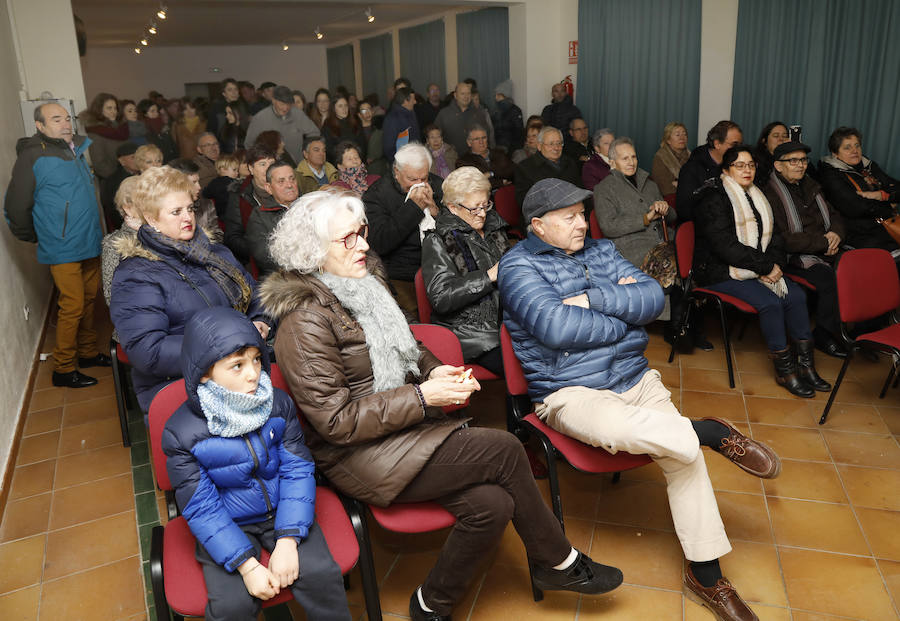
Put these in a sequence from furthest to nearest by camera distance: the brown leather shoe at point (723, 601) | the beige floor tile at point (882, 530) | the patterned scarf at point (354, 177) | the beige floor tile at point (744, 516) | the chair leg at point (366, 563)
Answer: the patterned scarf at point (354, 177) → the beige floor tile at point (744, 516) → the beige floor tile at point (882, 530) → the brown leather shoe at point (723, 601) → the chair leg at point (366, 563)

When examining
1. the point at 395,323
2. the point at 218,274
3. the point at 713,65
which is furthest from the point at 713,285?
the point at 713,65

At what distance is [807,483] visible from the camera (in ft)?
9.92

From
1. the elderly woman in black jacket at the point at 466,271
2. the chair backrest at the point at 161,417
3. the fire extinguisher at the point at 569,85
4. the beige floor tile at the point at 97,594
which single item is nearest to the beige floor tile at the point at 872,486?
the elderly woman in black jacket at the point at 466,271

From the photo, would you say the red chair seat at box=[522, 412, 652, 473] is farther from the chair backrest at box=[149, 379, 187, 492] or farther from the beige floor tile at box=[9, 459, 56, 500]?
the beige floor tile at box=[9, 459, 56, 500]

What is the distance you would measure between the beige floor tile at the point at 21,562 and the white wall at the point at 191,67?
50.0 feet

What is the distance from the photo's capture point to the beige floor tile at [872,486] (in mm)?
2875

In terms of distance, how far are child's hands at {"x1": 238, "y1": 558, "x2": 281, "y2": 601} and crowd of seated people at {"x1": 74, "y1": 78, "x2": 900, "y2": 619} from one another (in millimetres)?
372

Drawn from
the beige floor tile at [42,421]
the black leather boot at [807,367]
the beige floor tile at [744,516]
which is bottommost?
the beige floor tile at [744,516]

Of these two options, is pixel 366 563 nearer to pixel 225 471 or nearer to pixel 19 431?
pixel 225 471

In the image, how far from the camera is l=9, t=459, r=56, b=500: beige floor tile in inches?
125

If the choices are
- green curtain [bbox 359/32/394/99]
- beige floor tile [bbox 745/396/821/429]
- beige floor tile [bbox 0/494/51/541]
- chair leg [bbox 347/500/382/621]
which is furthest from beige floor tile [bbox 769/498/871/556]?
green curtain [bbox 359/32/394/99]

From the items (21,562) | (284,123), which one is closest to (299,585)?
(21,562)

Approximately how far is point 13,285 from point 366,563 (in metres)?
3.53

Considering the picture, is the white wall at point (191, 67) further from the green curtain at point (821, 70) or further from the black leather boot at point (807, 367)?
the black leather boot at point (807, 367)
